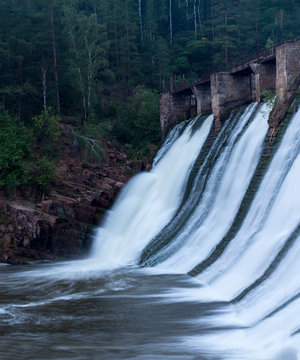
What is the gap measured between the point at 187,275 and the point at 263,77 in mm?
13927

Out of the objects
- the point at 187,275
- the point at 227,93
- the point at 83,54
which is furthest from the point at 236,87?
the point at 83,54

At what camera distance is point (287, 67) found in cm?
2364

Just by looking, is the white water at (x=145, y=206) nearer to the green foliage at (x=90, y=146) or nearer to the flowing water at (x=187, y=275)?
the flowing water at (x=187, y=275)

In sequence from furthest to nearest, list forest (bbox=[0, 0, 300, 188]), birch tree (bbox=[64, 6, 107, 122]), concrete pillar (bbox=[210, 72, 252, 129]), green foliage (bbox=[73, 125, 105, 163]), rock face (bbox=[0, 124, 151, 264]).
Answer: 1. birch tree (bbox=[64, 6, 107, 122])
2. forest (bbox=[0, 0, 300, 188])
3. green foliage (bbox=[73, 125, 105, 163])
4. concrete pillar (bbox=[210, 72, 252, 129])
5. rock face (bbox=[0, 124, 151, 264])

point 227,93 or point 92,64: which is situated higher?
point 92,64

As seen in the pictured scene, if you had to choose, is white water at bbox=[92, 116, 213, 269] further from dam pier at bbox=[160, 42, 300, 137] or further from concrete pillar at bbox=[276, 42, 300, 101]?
concrete pillar at bbox=[276, 42, 300, 101]

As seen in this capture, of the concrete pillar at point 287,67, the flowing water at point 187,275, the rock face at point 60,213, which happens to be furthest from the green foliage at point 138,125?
the concrete pillar at point 287,67

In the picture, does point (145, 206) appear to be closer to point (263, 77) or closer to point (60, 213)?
point (60, 213)

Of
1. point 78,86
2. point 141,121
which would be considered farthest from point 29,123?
point 141,121

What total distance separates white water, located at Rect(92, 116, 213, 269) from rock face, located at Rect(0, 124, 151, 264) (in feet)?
3.11

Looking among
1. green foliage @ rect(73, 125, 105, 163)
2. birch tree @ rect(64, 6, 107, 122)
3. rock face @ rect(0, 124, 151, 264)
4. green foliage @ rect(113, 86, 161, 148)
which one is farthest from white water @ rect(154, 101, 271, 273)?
birch tree @ rect(64, 6, 107, 122)

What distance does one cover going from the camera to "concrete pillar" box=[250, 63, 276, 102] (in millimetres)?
27500

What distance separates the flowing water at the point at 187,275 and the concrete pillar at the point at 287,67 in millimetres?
1451

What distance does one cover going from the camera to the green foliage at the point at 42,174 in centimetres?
2945
